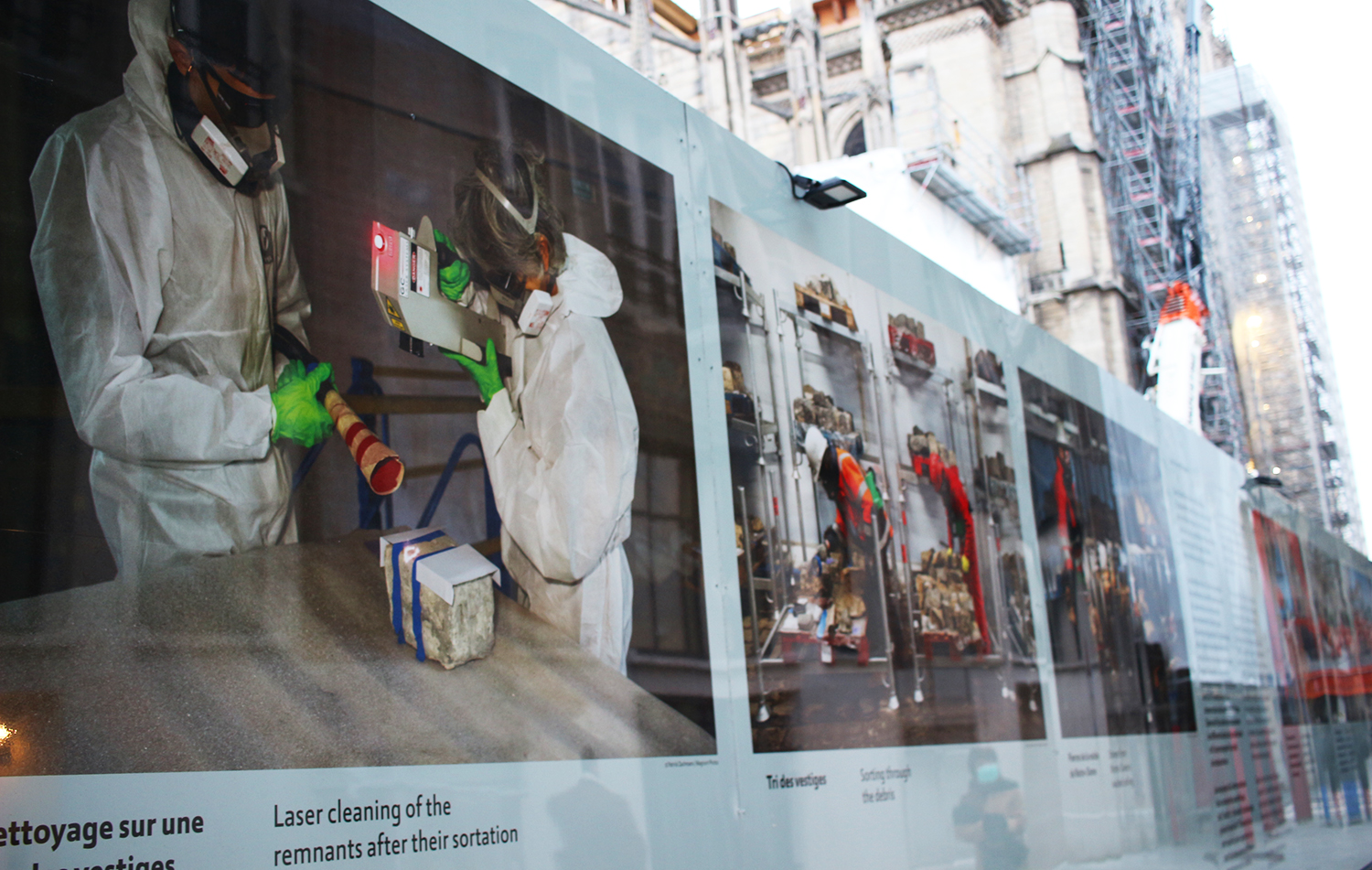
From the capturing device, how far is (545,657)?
10.2 ft

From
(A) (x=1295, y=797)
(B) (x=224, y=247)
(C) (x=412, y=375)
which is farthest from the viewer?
(A) (x=1295, y=797)

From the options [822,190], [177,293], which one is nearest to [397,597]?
[177,293]

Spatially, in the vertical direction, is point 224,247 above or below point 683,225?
below

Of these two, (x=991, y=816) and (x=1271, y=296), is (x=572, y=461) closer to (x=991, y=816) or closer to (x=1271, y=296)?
(x=991, y=816)

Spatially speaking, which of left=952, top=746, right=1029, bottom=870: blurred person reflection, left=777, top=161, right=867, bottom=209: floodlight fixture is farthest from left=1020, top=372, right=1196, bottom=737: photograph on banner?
left=777, top=161, right=867, bottom=209: floodlight fixture

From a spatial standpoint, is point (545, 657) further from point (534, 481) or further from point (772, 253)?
point (772, 253)

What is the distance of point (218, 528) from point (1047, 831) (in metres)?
4.75

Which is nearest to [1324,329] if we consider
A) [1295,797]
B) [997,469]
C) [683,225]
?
[1295,797]

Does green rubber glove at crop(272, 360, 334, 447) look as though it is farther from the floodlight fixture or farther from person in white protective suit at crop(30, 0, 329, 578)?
the floodlight fixture

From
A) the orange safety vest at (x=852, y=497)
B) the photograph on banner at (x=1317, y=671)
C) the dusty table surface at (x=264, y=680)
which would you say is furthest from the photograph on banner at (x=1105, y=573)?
the dusty table surface at (x=264, y=680)

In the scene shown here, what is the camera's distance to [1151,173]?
2945 centimetres

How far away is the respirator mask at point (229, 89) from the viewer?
247 cm

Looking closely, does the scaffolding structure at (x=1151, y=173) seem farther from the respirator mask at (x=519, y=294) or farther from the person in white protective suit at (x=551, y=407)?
the respirator mask at (x=519, y=294)

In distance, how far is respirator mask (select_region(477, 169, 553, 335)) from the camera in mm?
3232
